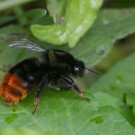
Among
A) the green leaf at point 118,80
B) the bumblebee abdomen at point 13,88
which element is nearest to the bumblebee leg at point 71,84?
the bumblebee abdomen at point 13,88

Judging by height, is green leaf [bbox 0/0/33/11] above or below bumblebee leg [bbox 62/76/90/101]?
above

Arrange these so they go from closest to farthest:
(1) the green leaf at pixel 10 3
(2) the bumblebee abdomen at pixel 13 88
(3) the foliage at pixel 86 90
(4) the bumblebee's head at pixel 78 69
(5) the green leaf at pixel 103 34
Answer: (3) the foliage at pixel 86 90 → (2) the bumblebee abdomen at pixel 13 88 → (4) the bumblebee's head at pixel 78 69 → (1) the green leaf at pixel 10 3 → (5) the green leaf at pixel 103 34

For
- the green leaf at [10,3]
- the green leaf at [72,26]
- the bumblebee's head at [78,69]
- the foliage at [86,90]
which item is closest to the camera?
the foliage at [86,90]

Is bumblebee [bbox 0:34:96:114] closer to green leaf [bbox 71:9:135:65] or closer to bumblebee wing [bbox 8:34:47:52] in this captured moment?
bumblebee wing [bbox 8:34:47:52]

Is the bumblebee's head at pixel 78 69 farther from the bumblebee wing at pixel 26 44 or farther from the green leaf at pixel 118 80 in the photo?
the green leaf at pixel 118 80

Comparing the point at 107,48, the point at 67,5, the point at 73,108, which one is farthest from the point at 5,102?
the point at 107,48

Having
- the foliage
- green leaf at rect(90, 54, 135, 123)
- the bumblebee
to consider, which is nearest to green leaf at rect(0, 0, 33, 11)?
the foliage

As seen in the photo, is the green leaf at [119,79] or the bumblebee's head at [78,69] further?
the green leaf at [119,79]

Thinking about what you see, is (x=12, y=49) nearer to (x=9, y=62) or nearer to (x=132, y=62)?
(x=9, y=62)
